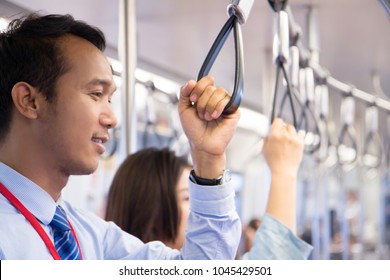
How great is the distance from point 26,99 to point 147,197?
624 mm

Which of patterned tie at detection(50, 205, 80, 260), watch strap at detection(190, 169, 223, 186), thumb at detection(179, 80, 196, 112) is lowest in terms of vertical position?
patterned tie at detection(50, 205, 80, 260)

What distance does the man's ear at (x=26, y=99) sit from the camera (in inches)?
35.7

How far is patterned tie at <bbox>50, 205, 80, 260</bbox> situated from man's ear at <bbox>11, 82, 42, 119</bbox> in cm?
15

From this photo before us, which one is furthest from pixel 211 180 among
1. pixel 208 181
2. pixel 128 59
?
pixel 128 59

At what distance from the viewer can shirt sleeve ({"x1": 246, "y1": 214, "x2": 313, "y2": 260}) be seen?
116 cm

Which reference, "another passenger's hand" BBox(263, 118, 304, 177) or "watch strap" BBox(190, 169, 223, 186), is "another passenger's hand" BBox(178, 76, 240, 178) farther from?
"another passenger's hand" BBox(263, 118, 304, 177)

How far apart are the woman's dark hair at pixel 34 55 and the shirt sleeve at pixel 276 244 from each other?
49cm

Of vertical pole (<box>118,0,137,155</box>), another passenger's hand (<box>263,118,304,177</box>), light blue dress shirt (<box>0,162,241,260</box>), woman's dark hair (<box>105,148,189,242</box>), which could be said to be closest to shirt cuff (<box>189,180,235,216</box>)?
light blue dress shirt (<box>0,162,241,260</box>)

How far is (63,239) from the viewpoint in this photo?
91cm

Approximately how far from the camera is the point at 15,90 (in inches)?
35.9

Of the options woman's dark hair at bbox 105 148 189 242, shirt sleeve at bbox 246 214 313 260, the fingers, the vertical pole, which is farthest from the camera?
the vertical pole

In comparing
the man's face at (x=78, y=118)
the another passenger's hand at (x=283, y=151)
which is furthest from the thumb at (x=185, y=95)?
the another passenger's hand at (x=283, y=151)

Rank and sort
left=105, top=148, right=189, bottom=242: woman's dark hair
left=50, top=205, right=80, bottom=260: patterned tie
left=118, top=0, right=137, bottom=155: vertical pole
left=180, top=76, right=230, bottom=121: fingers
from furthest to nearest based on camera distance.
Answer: left=118, top=0, right=137, bottom=155: vertical pole
left=105, top=148, right=189, bottom=242: woman's dark hair
left=50, top=205, right=80, bottom=260: patterned tie
left=180, top=76, right=230, bottom=121: fingers

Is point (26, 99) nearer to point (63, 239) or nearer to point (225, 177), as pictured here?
point (63, 239)
